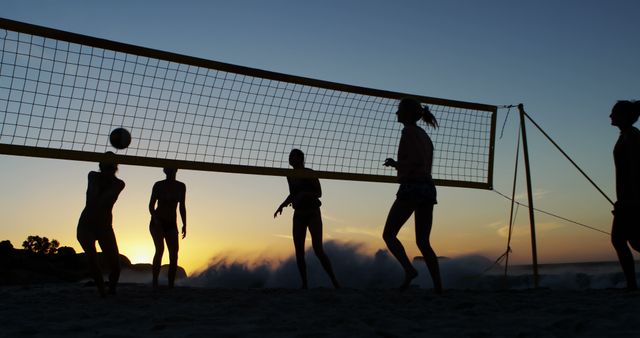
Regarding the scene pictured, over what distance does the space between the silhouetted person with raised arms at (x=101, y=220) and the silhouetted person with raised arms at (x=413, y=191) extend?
2.31 m

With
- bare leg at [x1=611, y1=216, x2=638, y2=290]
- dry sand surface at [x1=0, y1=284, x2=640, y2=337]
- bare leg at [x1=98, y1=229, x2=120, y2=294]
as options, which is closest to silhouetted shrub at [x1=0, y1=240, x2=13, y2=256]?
dry sand surface at [x1=0, y1=284, x2=640, y2=337]

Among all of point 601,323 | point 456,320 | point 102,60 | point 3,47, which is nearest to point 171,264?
point 102,60

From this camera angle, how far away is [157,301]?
4.84 m

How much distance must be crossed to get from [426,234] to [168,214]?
A: 280 cm

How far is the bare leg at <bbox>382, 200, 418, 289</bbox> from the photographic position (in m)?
4.95

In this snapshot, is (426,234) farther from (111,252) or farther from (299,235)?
(111,252)

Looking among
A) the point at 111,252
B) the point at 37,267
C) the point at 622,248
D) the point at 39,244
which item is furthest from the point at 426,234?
the point at 39,244

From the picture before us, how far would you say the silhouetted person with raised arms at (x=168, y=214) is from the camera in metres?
6.33

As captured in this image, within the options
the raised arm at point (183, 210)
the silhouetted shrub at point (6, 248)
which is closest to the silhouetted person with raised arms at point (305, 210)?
the raised arm at point (183, 210)

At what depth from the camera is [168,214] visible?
634cm

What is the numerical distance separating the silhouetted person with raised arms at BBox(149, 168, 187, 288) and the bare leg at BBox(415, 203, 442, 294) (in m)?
2.64

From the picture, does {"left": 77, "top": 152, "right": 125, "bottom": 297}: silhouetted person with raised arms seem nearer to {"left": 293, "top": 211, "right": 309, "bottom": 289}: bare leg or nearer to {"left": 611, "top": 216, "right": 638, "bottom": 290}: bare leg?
{"left": 293, "top": 211, "right": 309, "bottom": 289}: bare leg

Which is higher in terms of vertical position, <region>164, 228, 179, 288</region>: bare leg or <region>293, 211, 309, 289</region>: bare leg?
<region>293, 211, 309, 289</region>: bare leg

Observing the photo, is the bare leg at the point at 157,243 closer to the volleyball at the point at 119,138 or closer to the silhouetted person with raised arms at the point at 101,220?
the silhouetted person with raised arms at the point at 101,220
